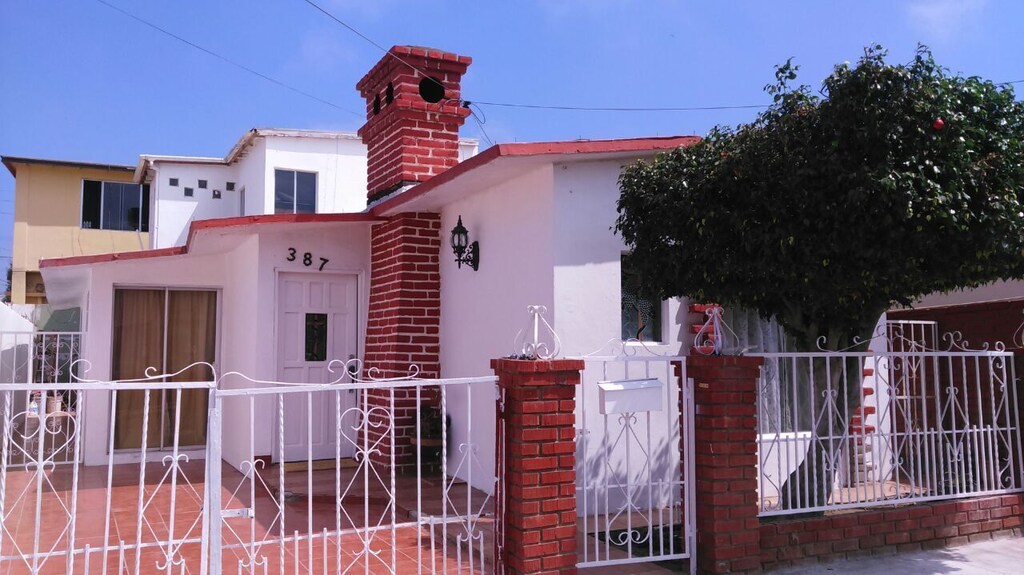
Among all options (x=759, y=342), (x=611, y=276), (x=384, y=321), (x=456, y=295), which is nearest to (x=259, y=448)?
(x=384, y=321)

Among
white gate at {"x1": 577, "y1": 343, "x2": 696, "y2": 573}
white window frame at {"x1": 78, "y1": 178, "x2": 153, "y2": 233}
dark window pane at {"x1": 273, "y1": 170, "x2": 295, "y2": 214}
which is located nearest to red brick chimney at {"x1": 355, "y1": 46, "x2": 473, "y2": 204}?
white gate at {"x1": 577, "y1": 343, "x2": 696, "y2": 573}

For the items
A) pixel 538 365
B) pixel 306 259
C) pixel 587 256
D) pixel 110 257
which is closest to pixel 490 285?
pixel 587 256

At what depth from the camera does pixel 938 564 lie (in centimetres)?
545

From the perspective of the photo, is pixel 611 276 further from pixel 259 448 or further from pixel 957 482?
pixel 259 448

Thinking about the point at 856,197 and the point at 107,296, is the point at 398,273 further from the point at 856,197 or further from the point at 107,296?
the point at 856,197

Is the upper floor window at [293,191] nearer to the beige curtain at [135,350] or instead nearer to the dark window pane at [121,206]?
the dark window pane at [121,206]

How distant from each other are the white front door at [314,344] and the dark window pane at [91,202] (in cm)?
1625

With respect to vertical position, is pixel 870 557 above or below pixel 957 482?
below

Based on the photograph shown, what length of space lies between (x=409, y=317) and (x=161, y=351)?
12.7 feet

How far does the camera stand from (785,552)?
518cm

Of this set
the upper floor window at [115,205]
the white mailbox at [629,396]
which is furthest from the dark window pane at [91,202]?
the white mailbox at [629,396]

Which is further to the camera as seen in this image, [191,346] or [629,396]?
[191,346]

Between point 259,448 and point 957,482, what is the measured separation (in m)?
6.47

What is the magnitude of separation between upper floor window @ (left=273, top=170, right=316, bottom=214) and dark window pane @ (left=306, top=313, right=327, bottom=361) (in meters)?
10.1
